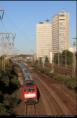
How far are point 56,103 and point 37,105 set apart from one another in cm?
152

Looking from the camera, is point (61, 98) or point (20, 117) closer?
point (20, 117)

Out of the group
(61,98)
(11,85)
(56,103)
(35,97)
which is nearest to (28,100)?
(35,97)

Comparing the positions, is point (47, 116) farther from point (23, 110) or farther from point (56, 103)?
point (56, 103)

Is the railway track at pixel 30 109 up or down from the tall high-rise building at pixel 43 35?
down

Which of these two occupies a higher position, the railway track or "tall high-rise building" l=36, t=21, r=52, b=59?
"tall high-rise building" l=36, t=21, r=52, b=59

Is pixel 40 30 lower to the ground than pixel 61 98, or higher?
higher

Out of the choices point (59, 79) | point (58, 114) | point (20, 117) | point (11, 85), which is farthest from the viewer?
point (59, 79)

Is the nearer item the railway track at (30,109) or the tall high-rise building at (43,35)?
the railway track at (30,109)

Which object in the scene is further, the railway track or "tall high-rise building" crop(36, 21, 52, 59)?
"tall high-rise building" crop(36, 21, 52, 59)

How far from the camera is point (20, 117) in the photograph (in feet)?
55.4

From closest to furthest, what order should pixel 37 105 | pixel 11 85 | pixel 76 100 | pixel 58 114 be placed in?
pixel 58 114 → pixel 37 105 → pixel 76 100 → pixel 11 85

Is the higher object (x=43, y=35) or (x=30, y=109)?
(x=43, y=35)

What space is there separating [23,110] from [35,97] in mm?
3522

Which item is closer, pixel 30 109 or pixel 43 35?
pixel 30 109
